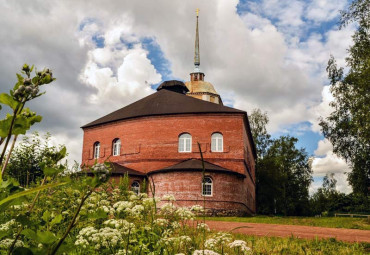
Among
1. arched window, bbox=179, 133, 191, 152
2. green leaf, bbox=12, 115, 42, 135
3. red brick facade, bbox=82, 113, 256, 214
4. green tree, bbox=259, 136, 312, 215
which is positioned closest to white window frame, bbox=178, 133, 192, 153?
arched window, bbox=179, 133, 191, 152

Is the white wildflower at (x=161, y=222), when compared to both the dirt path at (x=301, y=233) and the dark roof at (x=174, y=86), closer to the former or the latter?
the dirt path at (x=301, y=233)

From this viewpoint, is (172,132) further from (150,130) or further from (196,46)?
(196,46)

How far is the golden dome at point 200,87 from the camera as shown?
55.7 meters

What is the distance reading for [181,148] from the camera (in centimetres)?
2773

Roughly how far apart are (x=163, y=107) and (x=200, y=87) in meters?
27.4

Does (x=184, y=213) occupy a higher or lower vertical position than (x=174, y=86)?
lower

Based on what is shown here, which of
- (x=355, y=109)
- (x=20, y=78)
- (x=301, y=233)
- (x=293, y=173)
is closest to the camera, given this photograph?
(x=20, y=78)

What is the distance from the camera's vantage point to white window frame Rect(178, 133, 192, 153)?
90.7 feet

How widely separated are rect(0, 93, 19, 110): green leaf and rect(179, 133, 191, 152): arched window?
26.2 meters

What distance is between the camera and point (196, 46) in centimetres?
6681

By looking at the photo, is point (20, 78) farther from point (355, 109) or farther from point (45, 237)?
point (355, 109)

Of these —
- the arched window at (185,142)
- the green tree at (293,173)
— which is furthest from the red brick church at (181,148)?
the green tree at (293,173)

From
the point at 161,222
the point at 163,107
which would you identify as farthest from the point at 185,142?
the point at 161,222

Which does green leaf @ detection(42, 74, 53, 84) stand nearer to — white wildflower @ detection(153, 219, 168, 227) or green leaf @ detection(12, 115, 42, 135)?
green leaf @ detection(12, 115, 42, 135)
